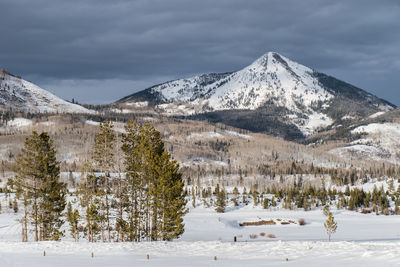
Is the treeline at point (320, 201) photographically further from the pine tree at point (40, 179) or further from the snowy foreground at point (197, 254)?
the snowy foreground at point (197, 254)

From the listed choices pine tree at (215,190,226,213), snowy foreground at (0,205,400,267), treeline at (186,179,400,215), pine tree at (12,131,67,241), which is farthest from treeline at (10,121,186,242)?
treeline at (186,179,400,215)

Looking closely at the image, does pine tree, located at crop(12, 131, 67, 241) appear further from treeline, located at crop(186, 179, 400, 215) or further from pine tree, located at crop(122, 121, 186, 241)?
treeline, located at crop(186, 179, 400, 215)

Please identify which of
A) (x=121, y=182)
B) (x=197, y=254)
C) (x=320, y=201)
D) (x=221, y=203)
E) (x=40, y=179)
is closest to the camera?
(x=197, y=254)

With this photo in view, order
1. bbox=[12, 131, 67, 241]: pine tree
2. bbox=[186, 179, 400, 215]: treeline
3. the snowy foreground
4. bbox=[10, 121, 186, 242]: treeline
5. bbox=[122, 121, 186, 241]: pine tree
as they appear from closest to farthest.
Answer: the snowy foreground < bbox=[122, 121, 186, 241]: pine tree < bbox=[10, 121, 186, 242]: treeline < bbox=[12, 131, 67, 241]: pine tree < bbox=[186, 179, 400, 215]: treeline

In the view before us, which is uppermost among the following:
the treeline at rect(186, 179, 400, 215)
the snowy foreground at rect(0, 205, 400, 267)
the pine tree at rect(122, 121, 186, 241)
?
the pine tree at rect(122, 121, 186, 241)

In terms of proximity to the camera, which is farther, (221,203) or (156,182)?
(221,203)

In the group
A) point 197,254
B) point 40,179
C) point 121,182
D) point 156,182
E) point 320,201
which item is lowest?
point 320,201

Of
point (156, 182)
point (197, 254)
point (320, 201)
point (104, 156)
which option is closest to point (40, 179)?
point (104, 156)

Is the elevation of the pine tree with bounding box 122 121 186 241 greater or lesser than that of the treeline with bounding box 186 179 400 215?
greater

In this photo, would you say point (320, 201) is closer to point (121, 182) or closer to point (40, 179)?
point (121, 182)

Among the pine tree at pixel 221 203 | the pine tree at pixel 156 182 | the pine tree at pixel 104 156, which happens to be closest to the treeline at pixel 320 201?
the pine tree at pixel 221 203

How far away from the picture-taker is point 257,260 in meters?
33.4

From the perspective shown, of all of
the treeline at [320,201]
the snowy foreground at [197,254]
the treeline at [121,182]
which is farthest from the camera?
the treeline at [320,201]

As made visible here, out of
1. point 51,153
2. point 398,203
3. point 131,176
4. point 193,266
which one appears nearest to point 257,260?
point 193,266
